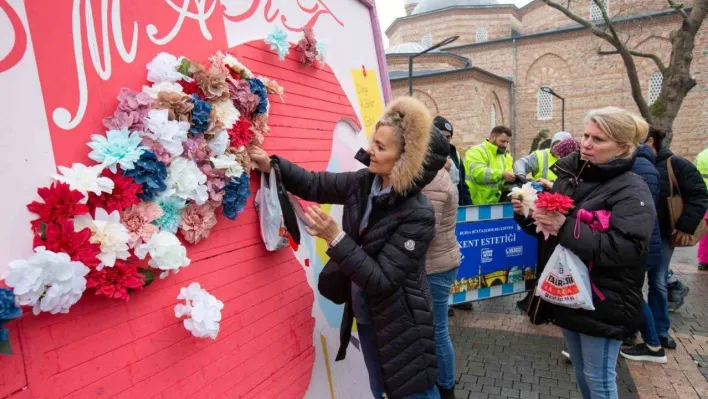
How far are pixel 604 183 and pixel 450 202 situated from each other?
90 cm

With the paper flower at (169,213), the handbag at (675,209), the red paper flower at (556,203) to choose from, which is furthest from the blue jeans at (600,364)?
the handbag at (675,209)

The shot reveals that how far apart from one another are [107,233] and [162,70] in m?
0.63

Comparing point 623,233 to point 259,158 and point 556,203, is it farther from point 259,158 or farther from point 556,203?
point 259,158

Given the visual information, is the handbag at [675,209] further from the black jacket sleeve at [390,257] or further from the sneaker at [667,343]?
the black jacket sleeve at [390,257]

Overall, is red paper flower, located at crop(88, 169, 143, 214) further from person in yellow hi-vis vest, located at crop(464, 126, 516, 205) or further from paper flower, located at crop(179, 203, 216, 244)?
person in yellow hi-vis vest, located at crop(464, 126, 516, 205)

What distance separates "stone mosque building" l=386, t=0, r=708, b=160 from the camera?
23.9m

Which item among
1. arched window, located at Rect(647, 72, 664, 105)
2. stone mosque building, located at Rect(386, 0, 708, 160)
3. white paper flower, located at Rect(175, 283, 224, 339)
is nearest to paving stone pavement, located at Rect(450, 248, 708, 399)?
white paper flower, located at Rect(175, 283, 224, 339)

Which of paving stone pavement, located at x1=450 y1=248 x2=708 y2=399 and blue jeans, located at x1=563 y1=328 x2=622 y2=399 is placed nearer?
blue jeans, located at x1=563 y1=328 x2=622 y2=399

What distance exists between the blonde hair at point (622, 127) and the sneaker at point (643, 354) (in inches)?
102

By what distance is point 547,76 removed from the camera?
1125 inches

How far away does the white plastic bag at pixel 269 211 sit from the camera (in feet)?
6.97

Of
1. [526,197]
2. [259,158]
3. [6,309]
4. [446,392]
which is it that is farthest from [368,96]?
[6,309]

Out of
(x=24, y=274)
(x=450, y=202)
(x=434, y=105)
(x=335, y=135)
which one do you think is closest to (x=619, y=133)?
(x=450, y=202)

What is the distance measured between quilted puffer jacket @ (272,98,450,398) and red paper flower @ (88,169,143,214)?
802 millimetres
